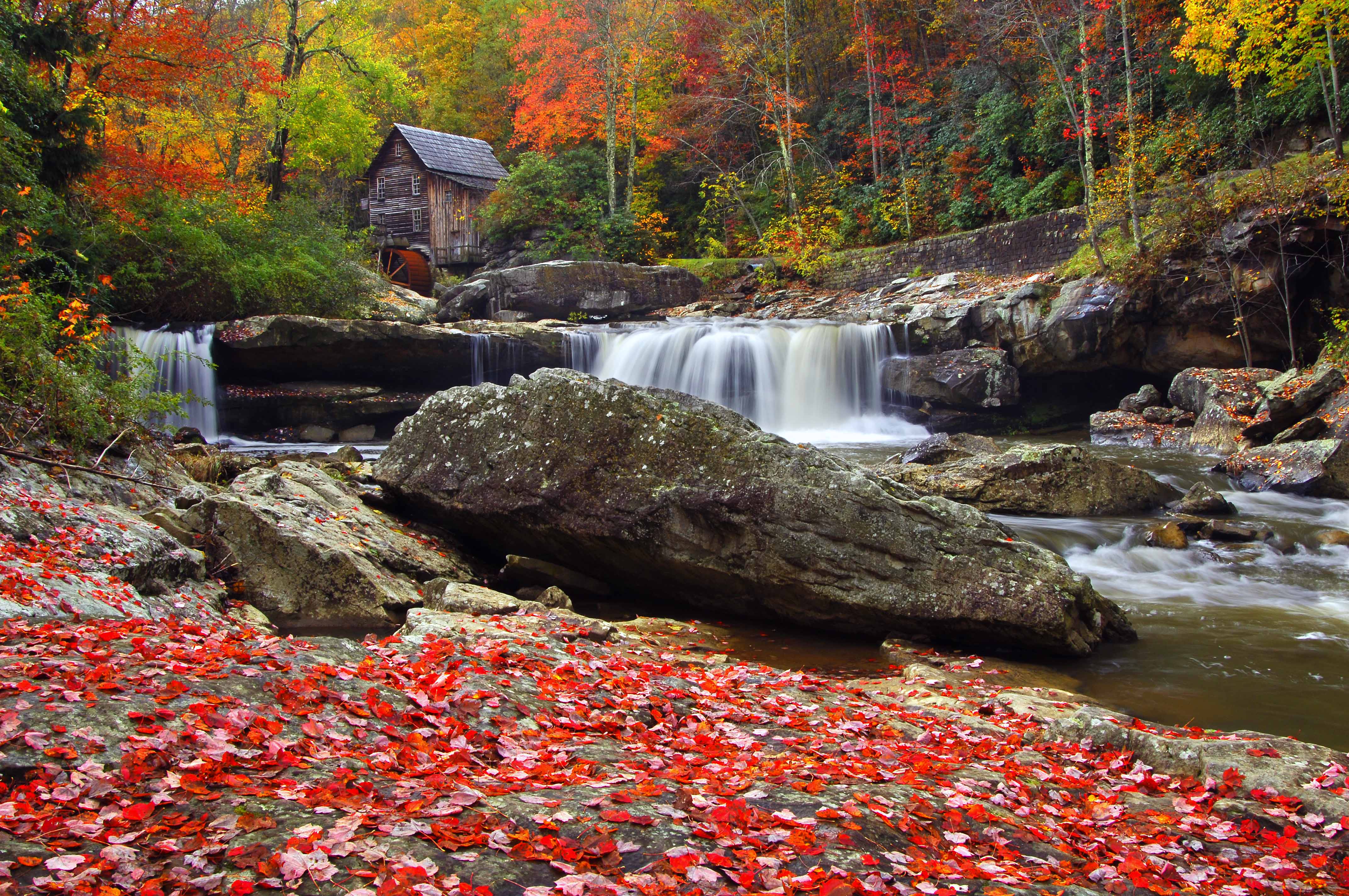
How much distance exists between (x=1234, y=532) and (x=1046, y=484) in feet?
7.29

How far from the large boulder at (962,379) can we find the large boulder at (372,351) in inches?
344

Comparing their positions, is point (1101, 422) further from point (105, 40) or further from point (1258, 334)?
point (105, 40)

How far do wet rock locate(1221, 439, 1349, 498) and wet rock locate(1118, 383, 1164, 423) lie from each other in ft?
15.2

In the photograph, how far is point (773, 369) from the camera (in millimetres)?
21031

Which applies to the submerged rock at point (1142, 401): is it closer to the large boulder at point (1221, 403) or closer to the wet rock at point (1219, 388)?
the wet rock at point (1219, 388)

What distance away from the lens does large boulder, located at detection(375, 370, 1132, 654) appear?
6.74 meters

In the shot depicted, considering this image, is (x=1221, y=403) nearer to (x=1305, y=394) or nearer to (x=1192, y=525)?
(x=1305, y=394)

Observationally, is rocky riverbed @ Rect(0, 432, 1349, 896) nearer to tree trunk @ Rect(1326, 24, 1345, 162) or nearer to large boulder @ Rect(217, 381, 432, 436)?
large boulder @ Rect(217, 381, 432, 436)

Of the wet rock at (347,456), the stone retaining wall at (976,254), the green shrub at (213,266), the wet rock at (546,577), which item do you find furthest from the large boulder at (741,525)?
the stone retaining wall at (976,254)

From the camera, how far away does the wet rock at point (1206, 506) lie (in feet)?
36.8

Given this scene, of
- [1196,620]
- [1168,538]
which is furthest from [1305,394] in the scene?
→ [1196,620]

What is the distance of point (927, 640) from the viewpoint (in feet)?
22.5

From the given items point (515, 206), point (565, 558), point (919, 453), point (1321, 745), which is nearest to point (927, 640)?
point (1321, 745)

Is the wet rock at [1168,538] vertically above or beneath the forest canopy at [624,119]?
beneath
